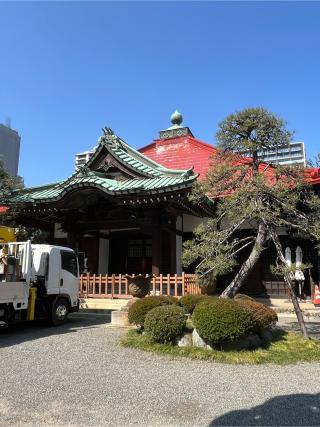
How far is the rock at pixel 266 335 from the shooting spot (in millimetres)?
8727

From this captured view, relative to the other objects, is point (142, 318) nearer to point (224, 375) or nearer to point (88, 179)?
point (224, 375)

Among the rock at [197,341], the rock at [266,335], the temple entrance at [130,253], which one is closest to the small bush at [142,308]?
the rock at [197,341]

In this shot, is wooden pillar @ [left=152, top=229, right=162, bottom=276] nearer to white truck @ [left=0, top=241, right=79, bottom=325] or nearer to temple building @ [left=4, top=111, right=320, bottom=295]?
temple building @ [left=4, top=111, right=320, bottom=295]

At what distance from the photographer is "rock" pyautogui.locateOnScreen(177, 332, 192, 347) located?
8365 millimetres

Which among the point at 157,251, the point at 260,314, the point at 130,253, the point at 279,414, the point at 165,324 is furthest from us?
the point at 130,253

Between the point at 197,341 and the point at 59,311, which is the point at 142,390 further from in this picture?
the point at 59,311

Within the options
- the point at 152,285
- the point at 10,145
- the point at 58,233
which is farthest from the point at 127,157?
the point at 10,145

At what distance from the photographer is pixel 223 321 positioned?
7.66m

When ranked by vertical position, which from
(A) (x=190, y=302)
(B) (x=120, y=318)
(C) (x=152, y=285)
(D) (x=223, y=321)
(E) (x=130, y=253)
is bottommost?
(B) (x=120, y=318)

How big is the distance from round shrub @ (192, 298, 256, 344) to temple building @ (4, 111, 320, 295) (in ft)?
17.0

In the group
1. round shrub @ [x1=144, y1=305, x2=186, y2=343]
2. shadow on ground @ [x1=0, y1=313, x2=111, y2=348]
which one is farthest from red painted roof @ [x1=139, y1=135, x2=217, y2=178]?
round shrub @ [x1=144, y1=305, x2=186, y2=343]

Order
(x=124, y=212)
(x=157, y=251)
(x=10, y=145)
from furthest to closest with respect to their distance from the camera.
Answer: (x=10, y=145)
(x=124, y=212)
(x=157, y=251)

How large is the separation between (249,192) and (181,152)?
42.0 ft

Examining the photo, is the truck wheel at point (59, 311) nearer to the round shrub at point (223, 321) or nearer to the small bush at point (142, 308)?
the small bush at point (142, 308)
